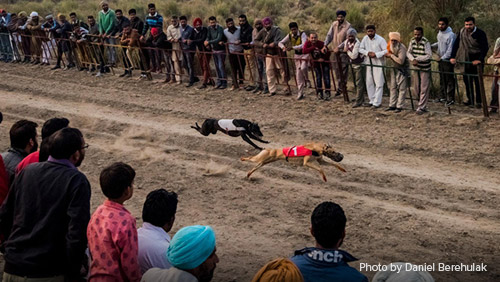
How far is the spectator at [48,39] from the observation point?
67.3ft

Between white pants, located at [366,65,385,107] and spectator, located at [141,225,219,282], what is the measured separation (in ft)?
33.2

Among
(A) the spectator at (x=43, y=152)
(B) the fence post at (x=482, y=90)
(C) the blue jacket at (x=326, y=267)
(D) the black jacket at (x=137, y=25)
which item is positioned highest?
(A) the spectator at (x=43, y=152)

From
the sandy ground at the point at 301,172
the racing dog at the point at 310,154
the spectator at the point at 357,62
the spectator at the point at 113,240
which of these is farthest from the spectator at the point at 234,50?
the spectator at the point at 113,240

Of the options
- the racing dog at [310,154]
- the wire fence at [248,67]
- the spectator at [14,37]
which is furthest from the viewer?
the spectator at [14,37]

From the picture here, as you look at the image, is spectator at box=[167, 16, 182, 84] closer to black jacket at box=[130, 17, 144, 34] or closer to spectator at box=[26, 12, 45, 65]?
black jacket at box=[130, 17, 144, 34]

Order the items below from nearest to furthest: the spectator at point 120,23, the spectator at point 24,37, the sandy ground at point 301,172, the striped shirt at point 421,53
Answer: the sandy ground at point 301,172 < the striped shirt at point 421,53 < the spectator at point 120,23 < the spectator at point 24,37

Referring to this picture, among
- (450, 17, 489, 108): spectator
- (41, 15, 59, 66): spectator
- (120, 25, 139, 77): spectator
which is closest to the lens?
(450, 17, 489, 108): spectator

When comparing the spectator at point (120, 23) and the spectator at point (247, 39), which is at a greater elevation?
the spectator at point (120, 23)

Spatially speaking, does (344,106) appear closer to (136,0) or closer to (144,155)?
(144,155)

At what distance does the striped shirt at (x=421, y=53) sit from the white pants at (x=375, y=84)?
739 millimetres

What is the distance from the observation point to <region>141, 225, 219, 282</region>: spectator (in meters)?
4.25

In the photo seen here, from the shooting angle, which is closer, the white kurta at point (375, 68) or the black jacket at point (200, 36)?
the white kurta at point (375, 68)

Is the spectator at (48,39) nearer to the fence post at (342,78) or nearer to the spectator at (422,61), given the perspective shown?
the fence post at (342,78)

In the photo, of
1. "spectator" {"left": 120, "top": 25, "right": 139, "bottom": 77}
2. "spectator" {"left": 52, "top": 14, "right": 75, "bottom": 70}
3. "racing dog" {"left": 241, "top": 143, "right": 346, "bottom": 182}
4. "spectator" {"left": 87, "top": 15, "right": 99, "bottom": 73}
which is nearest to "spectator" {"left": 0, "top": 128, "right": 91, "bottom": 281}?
"racing dog" {"left": 241, "top": 143, "right": 346, "bottom": 182}
